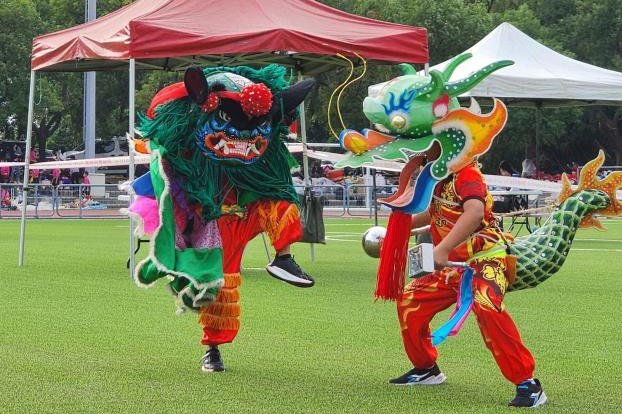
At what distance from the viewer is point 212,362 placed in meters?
6.30

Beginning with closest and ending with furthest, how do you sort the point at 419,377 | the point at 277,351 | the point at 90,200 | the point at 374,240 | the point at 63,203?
the point at 374,240 → the point at 419,377 → the point at 277,351 → the point at 63,203 → the point at 90,200

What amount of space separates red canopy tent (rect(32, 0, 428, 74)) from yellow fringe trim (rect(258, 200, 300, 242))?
4.38m

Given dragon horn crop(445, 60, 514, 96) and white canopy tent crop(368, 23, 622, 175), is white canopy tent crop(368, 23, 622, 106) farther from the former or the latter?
dragon horn crop(445, 60, 514, 96)

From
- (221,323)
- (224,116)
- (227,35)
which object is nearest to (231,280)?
(221,323)

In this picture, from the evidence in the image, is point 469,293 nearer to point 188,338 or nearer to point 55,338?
point 188,338

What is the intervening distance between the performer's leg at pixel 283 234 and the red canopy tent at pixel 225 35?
3814mm

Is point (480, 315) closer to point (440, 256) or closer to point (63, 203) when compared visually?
point (440, 256)

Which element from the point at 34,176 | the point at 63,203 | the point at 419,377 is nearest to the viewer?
the point at 419,377

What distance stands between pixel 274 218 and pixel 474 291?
4.71 ft

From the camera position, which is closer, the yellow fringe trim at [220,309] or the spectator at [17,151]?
the yellow fringe trim at [220,309]

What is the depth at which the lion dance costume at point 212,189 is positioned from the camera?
6.09 metres

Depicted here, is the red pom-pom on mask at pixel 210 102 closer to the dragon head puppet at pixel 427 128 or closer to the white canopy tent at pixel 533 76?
the dragon head puppet at pixel 427 128

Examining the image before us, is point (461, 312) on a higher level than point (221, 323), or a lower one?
higher

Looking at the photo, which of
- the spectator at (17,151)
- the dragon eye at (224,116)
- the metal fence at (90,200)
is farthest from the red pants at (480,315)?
the spectator at (17,151)
